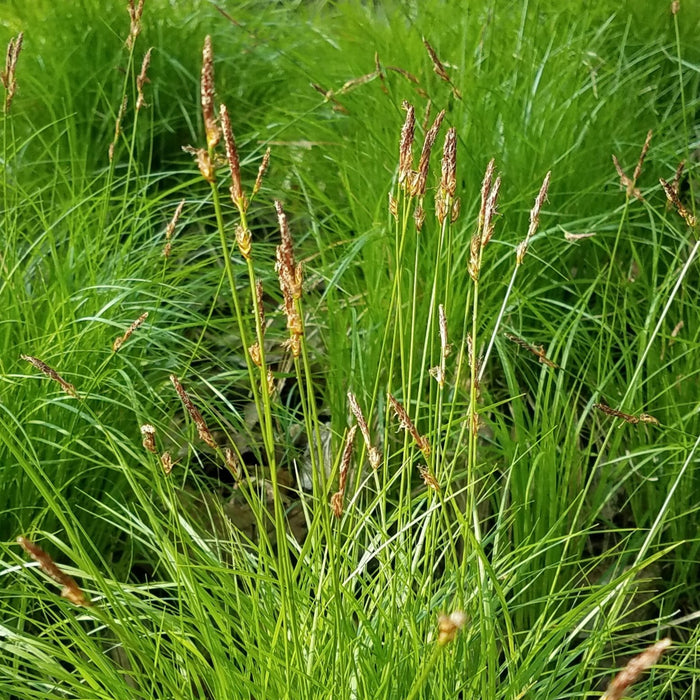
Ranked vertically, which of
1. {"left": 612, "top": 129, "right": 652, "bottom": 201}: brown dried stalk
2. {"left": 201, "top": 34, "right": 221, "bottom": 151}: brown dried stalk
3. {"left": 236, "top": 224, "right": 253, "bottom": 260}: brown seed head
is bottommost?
{"left": 612, "top": 129, "right": 652, "bottom": 201}: brown dried stalk

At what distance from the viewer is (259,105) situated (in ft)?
10.3

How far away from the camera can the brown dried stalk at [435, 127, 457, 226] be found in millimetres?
921

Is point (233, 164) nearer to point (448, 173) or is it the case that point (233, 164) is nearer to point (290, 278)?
point (290, 278)

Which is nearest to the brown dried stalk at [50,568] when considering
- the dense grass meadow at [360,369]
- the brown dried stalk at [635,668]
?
the dense grass meadow at [360,369]

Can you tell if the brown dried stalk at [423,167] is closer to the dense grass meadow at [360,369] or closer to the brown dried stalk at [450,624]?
the dense grass meadow at [360,369]

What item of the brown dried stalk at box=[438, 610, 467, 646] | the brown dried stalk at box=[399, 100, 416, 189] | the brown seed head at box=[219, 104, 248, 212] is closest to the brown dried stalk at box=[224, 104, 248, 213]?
the brown seed head at box=[219, 104, 248, 212]

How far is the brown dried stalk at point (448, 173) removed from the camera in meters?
0.92

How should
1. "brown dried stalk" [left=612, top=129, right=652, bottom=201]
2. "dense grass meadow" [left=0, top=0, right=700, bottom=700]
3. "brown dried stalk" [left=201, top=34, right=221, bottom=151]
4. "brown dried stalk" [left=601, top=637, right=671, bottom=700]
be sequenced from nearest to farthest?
"brown dried stalk" [left=601, top=637, right=671, bottom=700]
"brown dried stalk" [left=201, top=34, right=221, bottom=151]
"dense grass meadow" [left=0, top=0, right=700, bottom=700]
"brown dried stalk" [left=612, top=129, right=652, bottom=201]

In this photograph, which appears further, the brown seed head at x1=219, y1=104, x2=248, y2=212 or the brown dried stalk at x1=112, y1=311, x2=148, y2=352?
the brown dried stalk at x1=112, y1=311, x2=148, y2=352

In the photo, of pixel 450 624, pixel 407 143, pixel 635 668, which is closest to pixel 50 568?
pixel 450 624

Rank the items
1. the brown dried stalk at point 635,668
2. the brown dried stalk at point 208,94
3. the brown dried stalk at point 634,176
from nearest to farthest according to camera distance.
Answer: the brown dried stalk at point 635,668, the brown dried stalk at point 208,94, the brown dried stalk at point 634,176

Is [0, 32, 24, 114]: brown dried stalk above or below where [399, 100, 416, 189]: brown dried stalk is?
above

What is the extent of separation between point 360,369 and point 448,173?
37.3 inches

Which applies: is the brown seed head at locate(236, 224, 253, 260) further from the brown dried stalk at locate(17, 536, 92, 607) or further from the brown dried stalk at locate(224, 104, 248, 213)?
the brown dried stalk at locate(17, 536, 92, 607)
